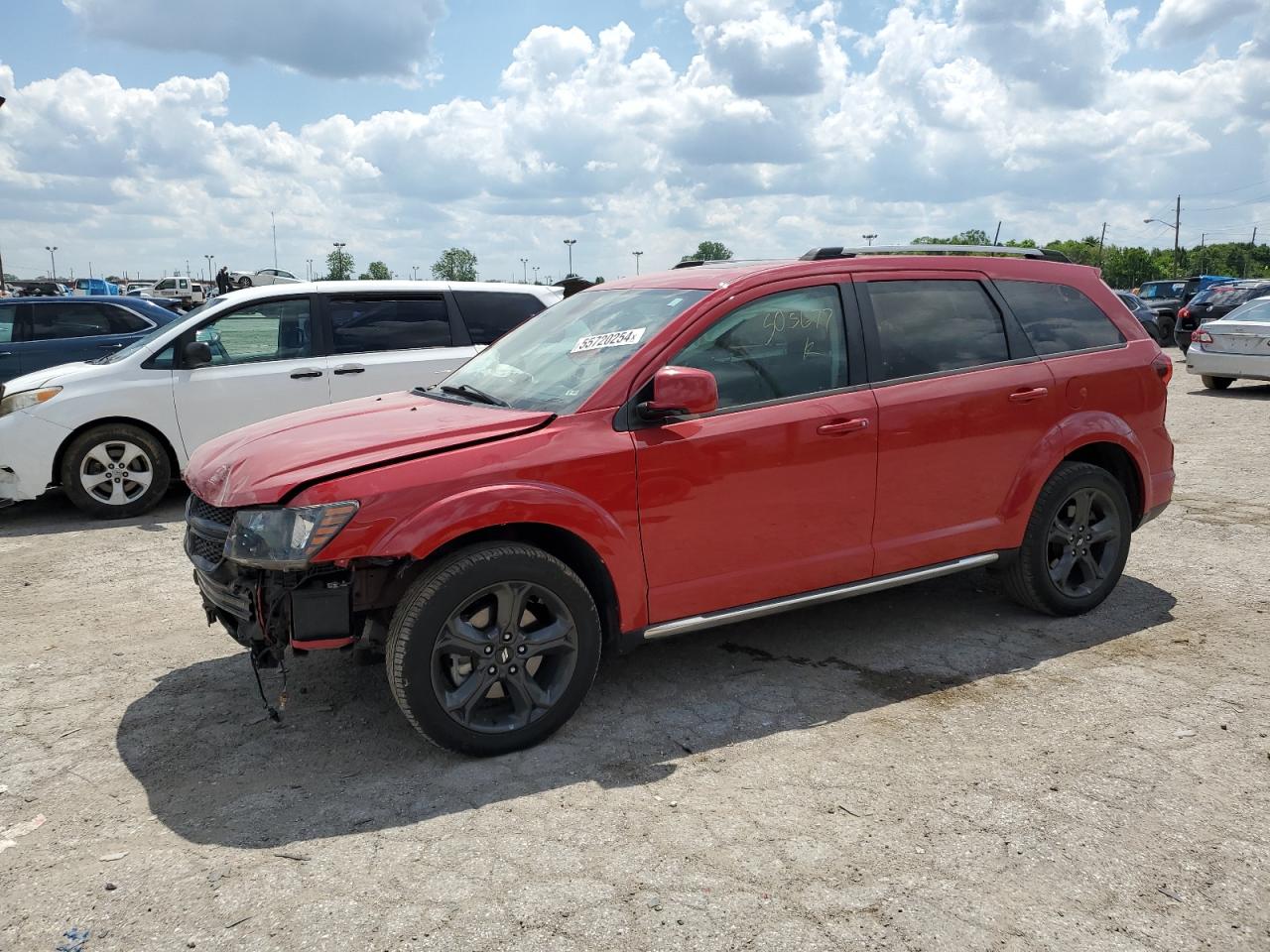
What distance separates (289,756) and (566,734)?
1041mm

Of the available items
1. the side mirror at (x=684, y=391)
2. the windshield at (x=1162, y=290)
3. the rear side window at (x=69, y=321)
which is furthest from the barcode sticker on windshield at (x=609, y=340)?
the windshield at (x=1162, y=290)

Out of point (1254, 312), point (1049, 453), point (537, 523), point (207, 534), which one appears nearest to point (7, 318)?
point (207, 534)

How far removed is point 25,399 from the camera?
783 cm

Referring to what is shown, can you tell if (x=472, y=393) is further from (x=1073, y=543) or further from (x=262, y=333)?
(x=262, y=333)

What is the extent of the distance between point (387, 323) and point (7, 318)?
17.9 ft

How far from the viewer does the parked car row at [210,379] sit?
7.86 metres

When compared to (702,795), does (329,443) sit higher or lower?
higher

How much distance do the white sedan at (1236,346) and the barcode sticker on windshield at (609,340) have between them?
44.1 feet

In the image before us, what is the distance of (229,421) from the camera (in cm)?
822

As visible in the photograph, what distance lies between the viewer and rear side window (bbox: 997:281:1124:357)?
16.5 ft

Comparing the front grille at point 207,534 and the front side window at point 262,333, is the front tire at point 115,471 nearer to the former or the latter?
the front side window at point 262,333

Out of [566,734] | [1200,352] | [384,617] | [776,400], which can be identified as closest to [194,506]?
[384,617]

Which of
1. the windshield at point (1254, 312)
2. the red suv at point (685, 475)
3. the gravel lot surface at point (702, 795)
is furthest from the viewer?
the windshield at point (1254, 312)

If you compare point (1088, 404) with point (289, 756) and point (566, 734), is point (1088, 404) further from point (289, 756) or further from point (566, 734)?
point (289, 756)
